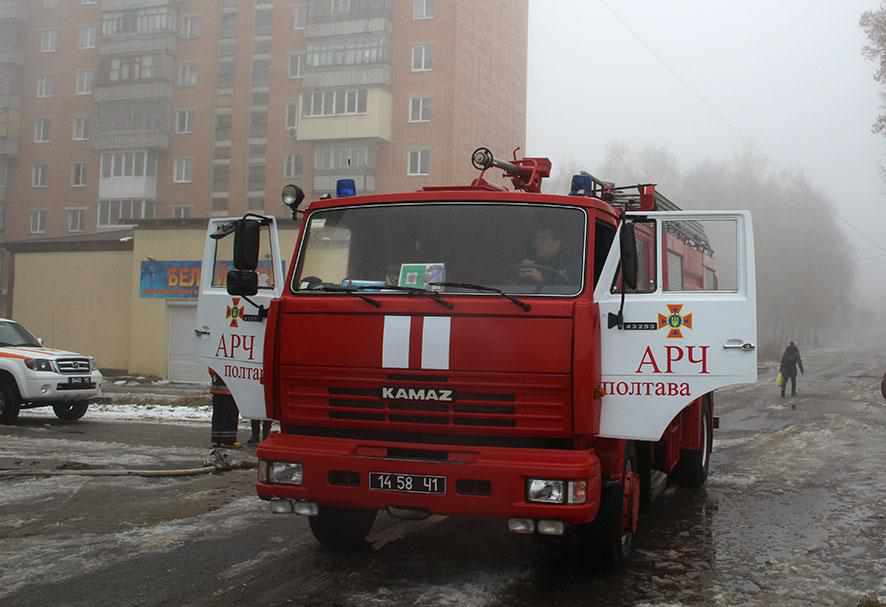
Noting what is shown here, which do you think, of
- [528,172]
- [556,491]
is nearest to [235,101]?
[528,172]

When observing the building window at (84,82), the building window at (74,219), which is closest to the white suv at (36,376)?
the building window at (74,219)

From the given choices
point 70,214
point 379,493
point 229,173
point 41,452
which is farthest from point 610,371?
point 70,214

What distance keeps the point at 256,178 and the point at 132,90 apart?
861 centimetres

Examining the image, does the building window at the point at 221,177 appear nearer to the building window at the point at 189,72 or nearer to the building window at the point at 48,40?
the building window at the point at 189,72

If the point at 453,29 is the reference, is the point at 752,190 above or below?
below

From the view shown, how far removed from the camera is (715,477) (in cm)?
995

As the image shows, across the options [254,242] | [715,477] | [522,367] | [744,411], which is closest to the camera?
[522,367]

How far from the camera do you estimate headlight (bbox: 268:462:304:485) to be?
5199 millimetres

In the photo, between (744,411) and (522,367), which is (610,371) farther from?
(744,411)

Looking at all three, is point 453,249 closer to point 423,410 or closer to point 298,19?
point 423,410

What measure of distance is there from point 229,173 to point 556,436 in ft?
156

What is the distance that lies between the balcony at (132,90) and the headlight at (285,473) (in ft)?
157

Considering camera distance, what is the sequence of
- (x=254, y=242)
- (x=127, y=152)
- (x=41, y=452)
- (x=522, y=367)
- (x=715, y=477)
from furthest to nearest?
(x=127, y=152)
(x=41, y=452)
(x=715, y=477)
(x=254, y=242)
(x=522, y=367)

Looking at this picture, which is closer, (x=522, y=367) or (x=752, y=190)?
(x=522, y=367)
